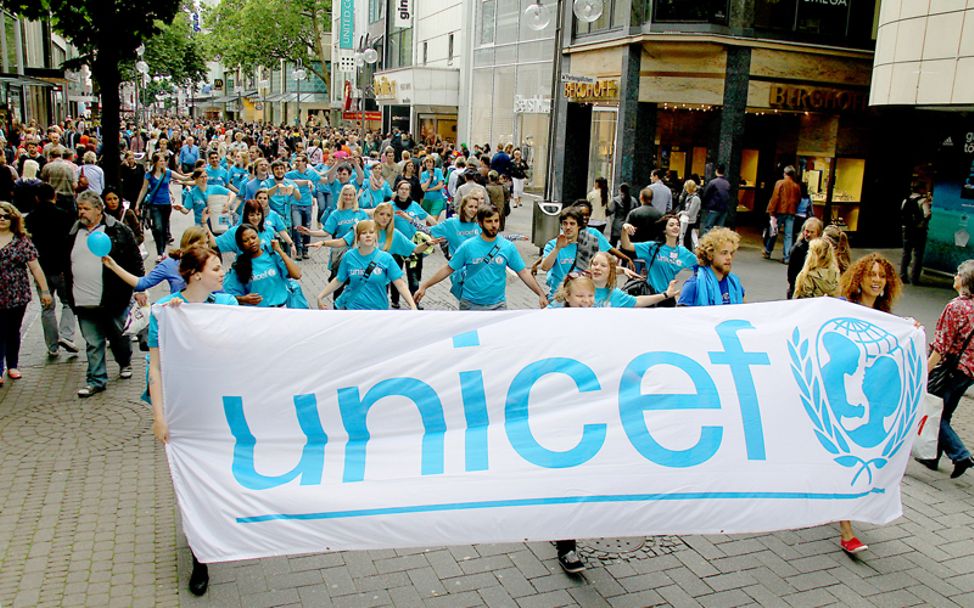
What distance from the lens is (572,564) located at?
5.26 m

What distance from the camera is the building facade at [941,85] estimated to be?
13.6 m

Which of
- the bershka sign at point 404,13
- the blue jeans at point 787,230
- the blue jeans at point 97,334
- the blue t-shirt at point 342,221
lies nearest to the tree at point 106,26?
the blue t-shirt at point 342,221

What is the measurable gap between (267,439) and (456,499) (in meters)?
1.06

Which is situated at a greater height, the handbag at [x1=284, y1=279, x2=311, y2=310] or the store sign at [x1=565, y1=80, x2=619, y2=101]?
the store sign at [x1=565, y1=80, x2=619, y2=101]

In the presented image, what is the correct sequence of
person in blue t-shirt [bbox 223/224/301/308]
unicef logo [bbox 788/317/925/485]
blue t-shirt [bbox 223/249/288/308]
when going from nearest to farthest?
unicef logo [bbox 788/317/925/485] < person in blue t-shirt [bbox 223/224/301/308] < blue t-shirt [bbox 223/249/288/308]

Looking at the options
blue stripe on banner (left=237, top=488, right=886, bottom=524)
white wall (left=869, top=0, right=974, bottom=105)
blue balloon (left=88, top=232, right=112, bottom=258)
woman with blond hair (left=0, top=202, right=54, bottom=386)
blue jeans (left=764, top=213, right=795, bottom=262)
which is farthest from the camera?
blue jeans (left=764, top=213, right=795, bottom=262)

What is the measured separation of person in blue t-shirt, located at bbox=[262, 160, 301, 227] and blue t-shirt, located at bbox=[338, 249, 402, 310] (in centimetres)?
626

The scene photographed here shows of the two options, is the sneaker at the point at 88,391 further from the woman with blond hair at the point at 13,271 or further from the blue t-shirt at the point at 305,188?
the blue t-shirt at the point at 305,188

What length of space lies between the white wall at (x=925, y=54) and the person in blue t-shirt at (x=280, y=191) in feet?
33.8

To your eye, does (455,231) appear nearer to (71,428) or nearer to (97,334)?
(97,334)

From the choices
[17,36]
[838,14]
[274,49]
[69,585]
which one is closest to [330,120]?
[274,49]

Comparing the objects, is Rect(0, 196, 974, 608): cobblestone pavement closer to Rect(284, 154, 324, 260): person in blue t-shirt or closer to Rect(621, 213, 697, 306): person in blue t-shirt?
Rect(621, 213, 697, 306): person in blue t-shirt

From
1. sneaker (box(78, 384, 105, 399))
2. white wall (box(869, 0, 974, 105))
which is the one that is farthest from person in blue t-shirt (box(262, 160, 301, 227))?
white wall (box(869, 0, 974, 105))

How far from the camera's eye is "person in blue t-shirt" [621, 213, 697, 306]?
8781mm
